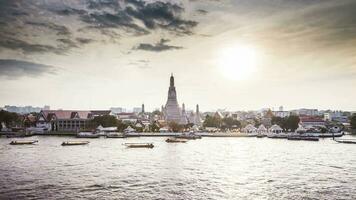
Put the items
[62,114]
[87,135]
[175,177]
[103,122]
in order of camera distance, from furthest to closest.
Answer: [62,114], [103,122], [87,135], [175,177]

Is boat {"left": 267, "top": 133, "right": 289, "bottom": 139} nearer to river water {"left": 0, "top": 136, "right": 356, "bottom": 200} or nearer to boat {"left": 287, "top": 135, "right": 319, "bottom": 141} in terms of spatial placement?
boat {"left": 287, "top": 135, "right": 319, "bottom": 141}

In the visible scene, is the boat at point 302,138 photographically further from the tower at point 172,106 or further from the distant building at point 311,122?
the tower at point 172,106

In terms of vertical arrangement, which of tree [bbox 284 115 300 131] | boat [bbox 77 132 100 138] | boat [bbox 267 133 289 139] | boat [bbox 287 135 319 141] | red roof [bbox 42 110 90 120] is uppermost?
red roof [bbox 42 110 90 120]

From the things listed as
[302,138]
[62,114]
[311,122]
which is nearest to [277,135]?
[302,138]

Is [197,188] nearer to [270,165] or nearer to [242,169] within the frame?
[242,169]

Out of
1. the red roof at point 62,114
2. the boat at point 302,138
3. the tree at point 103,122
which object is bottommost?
the boat at point 302,138

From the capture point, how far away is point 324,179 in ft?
126

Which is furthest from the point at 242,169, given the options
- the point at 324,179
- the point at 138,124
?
the point at 138,124

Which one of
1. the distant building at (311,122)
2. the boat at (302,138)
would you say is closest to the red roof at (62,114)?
the boat at (302,138)

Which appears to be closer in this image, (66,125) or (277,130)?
(277,130)

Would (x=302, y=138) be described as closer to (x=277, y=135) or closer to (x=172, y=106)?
(x=277, y=135)

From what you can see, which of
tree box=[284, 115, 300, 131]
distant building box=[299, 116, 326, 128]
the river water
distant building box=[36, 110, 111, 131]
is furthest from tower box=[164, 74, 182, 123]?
the river water

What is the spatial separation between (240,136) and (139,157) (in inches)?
2568

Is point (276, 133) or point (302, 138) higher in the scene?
point (276, 133)
